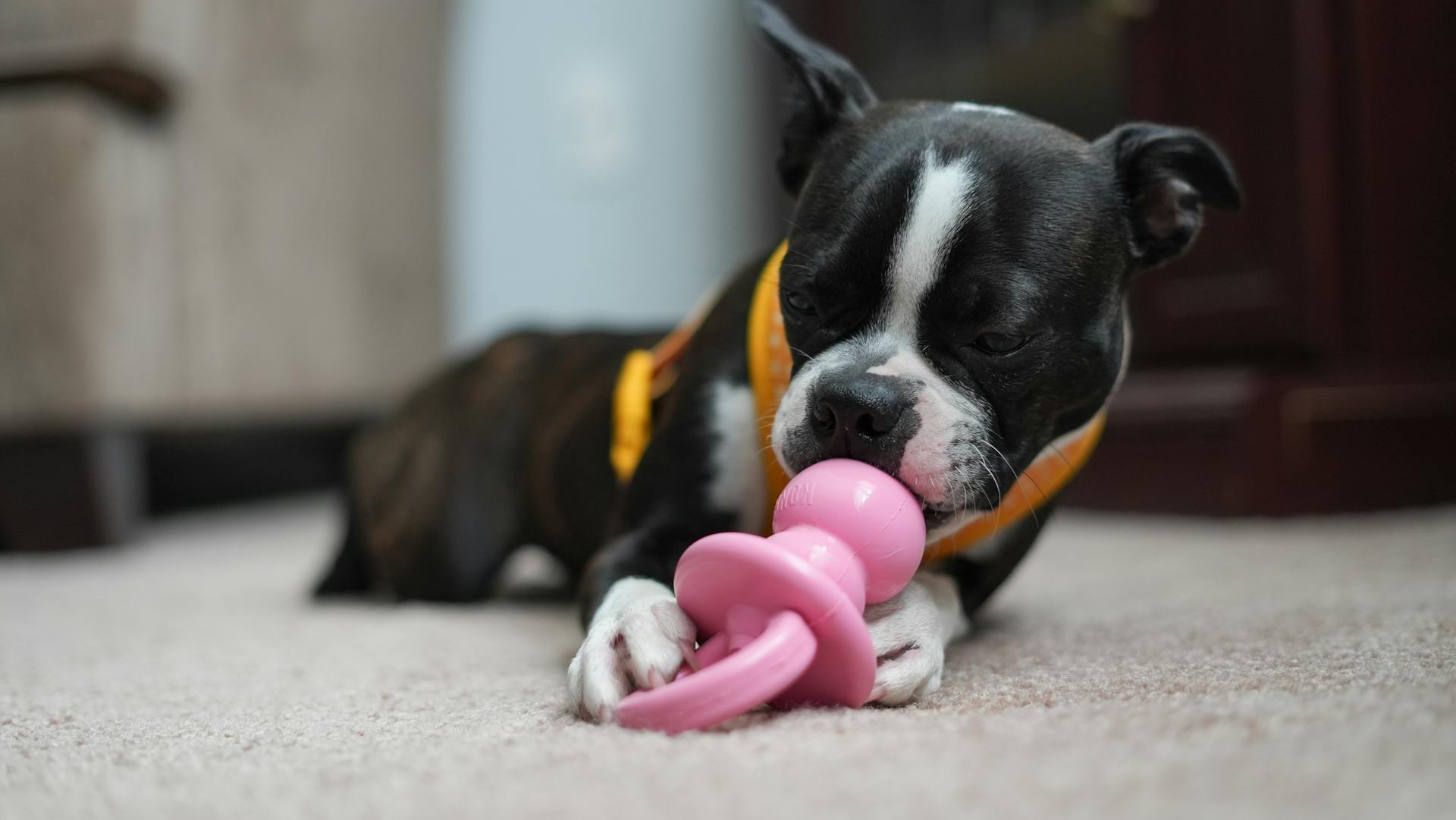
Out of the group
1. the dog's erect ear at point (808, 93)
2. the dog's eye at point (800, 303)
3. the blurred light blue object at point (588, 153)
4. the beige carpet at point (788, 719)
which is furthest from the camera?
the blurred light blue object at point (588, 153)

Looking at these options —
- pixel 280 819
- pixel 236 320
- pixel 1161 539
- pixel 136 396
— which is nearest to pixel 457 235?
pixel 236 320

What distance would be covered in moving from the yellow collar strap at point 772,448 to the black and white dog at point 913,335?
0.09 feet

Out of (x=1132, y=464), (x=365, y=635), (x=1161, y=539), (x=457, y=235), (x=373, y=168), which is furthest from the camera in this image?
(x=457, y=235)

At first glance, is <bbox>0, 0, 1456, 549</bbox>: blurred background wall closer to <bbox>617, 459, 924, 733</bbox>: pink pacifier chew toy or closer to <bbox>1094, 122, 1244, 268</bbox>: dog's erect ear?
<bbox>1094, 122, 1244, 268</bbox>: dog's erect ear

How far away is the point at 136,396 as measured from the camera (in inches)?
96.8

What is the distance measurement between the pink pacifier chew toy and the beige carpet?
0.03 meters

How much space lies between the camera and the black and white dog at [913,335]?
42.1 inches

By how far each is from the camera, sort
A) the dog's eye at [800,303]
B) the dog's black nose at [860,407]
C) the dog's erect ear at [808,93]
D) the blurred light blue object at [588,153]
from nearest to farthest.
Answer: the dog's black nose at [860,407] → the dog's eye at [800,303] → the dog's erect ear at [808,93] → the blurred light blue object at [588,153]

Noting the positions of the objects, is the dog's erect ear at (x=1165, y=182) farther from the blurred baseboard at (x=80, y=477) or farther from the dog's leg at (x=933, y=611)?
the blurred baseboard at (x=80, y=477)

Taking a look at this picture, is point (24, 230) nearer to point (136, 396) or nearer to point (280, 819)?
point (136, 396)

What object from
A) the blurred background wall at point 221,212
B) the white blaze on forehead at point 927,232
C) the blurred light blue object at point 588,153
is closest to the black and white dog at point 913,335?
the white blaze on forehead at point 927,232

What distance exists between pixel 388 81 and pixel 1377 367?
7.95 ft

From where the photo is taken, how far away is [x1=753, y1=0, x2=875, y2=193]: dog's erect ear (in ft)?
4.41

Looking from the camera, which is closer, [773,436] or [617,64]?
[773,436]
